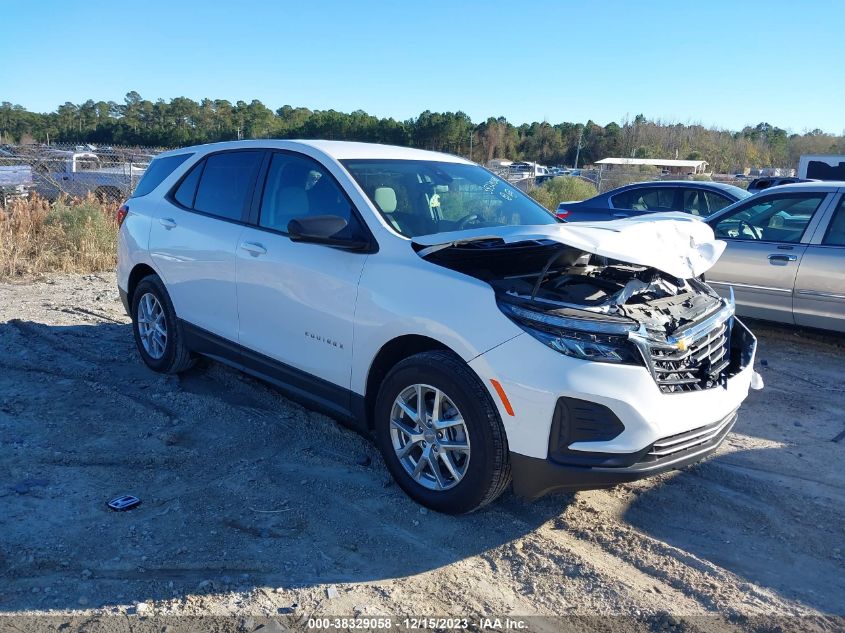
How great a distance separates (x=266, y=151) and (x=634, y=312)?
2816 mm

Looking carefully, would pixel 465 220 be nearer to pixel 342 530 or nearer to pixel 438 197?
pixel 438 197

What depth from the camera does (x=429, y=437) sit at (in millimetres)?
3621

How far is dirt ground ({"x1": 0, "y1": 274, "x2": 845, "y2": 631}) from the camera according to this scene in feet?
9.76

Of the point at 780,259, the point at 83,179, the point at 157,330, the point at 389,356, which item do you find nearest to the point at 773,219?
the point at 780,259

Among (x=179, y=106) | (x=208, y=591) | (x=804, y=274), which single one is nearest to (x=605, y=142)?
(x=179, y=106)

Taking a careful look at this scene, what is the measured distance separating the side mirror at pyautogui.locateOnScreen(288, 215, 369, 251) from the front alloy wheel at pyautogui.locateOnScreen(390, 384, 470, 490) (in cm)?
91

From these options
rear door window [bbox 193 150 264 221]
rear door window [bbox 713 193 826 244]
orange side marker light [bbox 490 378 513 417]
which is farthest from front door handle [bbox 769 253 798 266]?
A: rear door window [bbox 193 150 264 221]

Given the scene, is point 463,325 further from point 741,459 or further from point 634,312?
point 741,459

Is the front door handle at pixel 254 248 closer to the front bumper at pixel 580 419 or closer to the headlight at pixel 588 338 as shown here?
the front bumper at pixel 580 419

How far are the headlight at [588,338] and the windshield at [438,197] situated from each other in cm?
115

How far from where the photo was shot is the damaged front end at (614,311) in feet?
10.5

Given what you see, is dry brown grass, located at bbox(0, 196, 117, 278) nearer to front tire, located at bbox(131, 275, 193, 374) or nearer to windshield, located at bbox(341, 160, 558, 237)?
front tire, located at bbox(131, 275, 193, 374)

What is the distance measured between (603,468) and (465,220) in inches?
75.8

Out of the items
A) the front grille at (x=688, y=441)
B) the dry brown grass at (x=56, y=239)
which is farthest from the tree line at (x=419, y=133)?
the front grille at (x=688, y=441)
